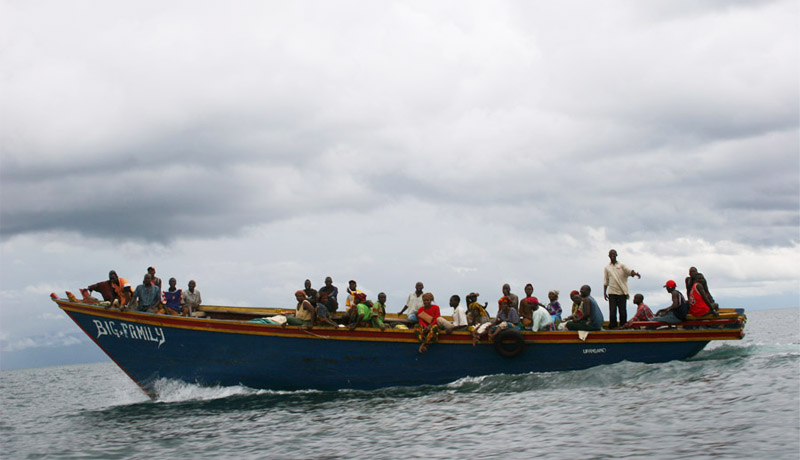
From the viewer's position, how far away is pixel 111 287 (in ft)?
57.2

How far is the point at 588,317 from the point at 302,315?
6.58 metres

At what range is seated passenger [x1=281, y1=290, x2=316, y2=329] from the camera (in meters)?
16.0

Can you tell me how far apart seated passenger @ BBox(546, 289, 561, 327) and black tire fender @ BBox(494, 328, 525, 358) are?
1.62m

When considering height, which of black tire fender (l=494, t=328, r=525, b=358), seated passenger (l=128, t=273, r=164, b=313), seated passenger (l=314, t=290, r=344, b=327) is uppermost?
seated passenger (l=128, t=273, r=164, b=313)

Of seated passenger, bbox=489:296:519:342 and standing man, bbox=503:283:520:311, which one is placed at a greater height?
standing man, bbox=503:283:520:311

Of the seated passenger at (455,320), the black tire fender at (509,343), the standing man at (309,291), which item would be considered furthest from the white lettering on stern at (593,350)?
the standing man at (309,291)

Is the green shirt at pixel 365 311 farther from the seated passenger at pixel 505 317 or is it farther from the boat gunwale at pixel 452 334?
the seated passenger at pixel 505 317

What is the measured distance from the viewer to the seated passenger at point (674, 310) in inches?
635

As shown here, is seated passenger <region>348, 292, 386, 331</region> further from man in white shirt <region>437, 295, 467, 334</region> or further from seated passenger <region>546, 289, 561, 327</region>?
seated passenger <region>546, 289, 561, 327</region>

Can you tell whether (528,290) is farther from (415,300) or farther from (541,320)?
(415,300)

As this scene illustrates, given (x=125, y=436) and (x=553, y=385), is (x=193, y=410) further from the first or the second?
(x=553, y=385)

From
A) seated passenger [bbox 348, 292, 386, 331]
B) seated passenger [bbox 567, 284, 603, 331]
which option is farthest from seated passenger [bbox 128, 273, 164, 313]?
seated passenger [bbox 567, 284, 603, 331]

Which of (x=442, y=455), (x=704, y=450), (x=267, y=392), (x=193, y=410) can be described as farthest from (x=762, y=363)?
(x=193, y=410)

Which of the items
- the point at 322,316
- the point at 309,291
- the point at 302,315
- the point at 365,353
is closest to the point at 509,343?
the point at 365,353
